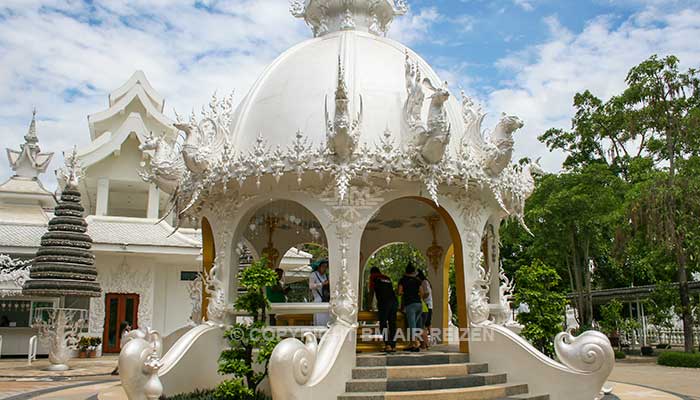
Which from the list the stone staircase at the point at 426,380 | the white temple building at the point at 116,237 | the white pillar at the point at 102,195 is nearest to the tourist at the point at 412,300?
the stone staircase at the point at 426,380

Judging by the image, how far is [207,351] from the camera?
32.0 feet

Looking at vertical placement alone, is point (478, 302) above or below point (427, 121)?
below

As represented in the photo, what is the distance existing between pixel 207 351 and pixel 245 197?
8.05 ft

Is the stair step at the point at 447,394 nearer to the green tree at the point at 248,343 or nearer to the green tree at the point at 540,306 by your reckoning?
the green tree at the point at 248,343

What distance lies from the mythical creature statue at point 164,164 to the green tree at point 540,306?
6.30 metres

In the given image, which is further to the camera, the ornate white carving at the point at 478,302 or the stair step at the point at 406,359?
the ornate white carving at the point at 478,302

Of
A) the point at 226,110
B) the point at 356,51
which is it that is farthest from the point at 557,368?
the point at 226,110

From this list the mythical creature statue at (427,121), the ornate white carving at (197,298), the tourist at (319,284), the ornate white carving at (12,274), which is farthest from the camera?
the ornate white carving at (12,274)

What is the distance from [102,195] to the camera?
24.8 metres

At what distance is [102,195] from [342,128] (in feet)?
60.7

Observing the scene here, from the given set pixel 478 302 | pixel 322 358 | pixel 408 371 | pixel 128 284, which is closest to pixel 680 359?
pixel 478 302

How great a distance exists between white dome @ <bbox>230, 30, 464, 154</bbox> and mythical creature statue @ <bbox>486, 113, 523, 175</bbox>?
2.10 feet

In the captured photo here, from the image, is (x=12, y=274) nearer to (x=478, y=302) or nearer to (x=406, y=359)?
(x=406, y=359)

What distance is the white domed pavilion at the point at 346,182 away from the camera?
905 cm
